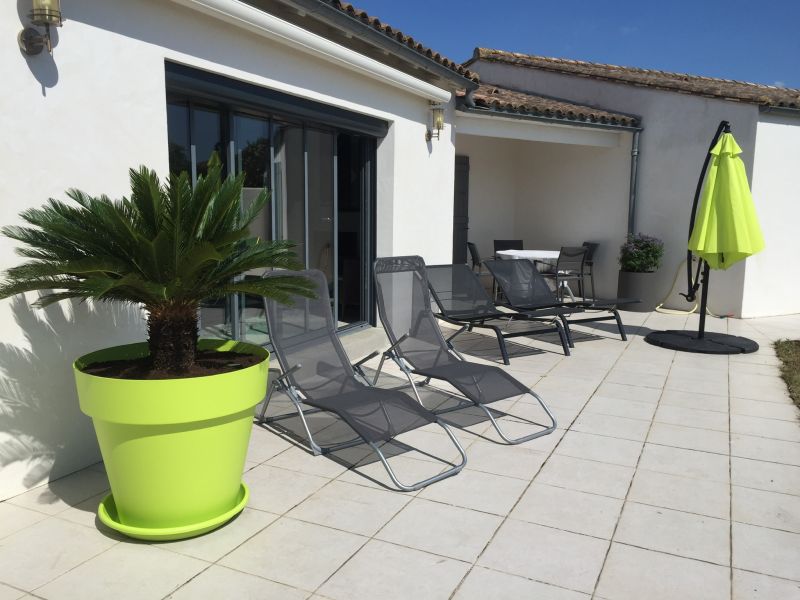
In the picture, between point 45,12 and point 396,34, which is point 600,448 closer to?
point 45,12

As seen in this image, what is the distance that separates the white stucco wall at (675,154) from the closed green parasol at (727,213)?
2882 mm

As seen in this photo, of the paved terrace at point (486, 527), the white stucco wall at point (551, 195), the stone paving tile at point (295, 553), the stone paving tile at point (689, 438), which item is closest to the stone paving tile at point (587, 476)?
the paved terrace at point (486, 527)

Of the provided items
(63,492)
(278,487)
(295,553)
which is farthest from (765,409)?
(63,492)

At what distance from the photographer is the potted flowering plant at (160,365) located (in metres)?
2.86

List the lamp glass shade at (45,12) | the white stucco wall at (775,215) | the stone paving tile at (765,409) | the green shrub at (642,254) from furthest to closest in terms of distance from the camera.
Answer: the green shrub at (642,254), the white stucco wall at (775,215), the stone paving tile at (765,409), the lamp glass shade at (45,12)

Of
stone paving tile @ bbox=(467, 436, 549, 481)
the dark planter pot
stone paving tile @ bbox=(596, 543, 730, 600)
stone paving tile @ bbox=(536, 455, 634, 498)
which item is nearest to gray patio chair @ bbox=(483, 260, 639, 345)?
the dark planter pot

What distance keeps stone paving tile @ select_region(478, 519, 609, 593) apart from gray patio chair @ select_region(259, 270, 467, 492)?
704 mm

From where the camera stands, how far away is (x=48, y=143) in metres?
3.49

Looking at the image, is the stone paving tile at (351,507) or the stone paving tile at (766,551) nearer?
the stone paving tile at (766,551)

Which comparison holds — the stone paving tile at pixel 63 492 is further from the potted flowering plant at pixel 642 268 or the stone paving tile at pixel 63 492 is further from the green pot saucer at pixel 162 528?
the potted flowering plant at pixel 642 268

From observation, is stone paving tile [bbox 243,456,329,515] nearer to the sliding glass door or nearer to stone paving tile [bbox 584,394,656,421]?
the sliding glass door

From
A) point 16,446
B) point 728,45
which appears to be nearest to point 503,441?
point 16,446

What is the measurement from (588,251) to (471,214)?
7.67 ft

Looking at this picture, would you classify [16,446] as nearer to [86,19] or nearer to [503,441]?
[86,19]
